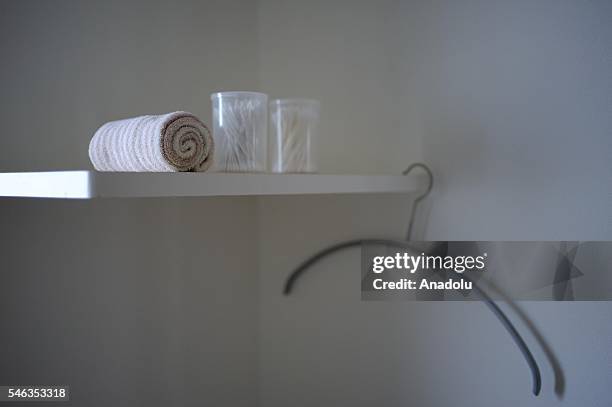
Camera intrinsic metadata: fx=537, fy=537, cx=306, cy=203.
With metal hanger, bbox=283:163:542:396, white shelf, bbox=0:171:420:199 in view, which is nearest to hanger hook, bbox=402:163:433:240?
metal hanger, bbox=283:163:542:396

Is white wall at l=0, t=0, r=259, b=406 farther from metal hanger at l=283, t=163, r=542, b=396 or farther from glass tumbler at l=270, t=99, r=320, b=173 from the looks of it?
glass tumbler at l=270, t=99, r=320, b=173

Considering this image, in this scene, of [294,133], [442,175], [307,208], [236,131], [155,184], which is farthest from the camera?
[307,208]

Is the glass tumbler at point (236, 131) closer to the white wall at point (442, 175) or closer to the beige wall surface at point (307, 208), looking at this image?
the beige wall surface at point (307, 208)

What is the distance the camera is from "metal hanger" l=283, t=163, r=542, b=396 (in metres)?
1.16

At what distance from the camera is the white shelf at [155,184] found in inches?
27.4

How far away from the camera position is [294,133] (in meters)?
1.14

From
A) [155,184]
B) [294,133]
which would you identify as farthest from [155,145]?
[294,133]

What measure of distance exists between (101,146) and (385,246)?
29.5 inches

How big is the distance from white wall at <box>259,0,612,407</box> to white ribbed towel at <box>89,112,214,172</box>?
595 mm

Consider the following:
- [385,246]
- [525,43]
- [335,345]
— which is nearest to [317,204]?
[385,246]

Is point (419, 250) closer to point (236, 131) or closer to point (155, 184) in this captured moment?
point (236, 131)

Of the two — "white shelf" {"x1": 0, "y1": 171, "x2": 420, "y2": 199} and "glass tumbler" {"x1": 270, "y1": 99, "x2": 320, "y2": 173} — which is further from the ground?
"glass tumbler" {"x1": 270, "y1": 99, "x2": 320, "y2": 173}

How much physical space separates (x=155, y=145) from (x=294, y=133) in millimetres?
378

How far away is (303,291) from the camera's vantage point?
1489mm
